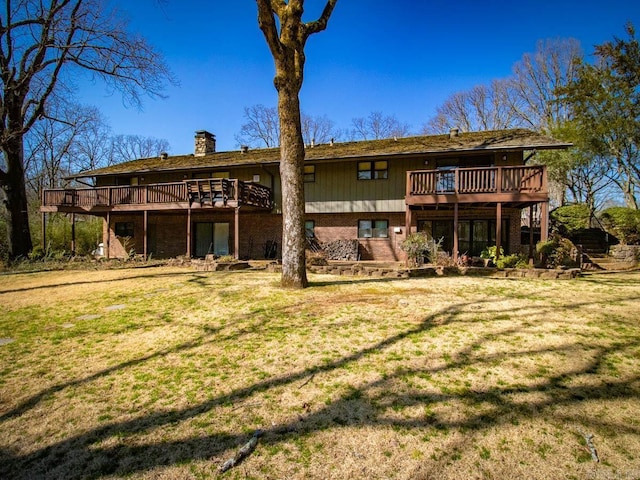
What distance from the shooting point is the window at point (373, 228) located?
17.4 meters

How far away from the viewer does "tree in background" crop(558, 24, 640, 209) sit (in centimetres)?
1758

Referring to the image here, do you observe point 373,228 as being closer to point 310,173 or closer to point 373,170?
point 373,170

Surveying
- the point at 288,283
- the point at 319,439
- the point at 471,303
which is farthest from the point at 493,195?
the point at 319,439

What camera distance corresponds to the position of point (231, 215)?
19547 mm

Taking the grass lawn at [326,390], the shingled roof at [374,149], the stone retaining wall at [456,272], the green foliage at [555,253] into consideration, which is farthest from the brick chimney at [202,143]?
the green foliage at [555,253]

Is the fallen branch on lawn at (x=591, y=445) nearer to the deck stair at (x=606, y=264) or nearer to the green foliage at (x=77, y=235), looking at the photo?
the deck stair at (x=606, y=264)

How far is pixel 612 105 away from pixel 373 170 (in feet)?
41.6

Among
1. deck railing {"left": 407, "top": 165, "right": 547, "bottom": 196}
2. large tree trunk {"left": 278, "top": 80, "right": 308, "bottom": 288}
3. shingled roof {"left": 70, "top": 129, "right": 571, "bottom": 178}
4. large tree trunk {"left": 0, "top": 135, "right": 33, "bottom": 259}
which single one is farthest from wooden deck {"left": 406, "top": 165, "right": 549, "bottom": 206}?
large tree trunk {"left": 0, "top": 135, "right": 33, "bottom": 259}

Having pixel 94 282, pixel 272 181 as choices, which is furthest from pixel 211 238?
pixel 94 282

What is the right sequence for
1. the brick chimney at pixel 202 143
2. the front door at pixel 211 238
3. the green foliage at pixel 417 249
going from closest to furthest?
1. the green foliage at pixel 417 249
2. the front door at pixel 211 238
3. the brick chimney at pixel 202 143

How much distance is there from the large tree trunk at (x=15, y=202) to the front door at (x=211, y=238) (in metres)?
7.81

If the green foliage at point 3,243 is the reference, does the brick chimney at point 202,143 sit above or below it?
above

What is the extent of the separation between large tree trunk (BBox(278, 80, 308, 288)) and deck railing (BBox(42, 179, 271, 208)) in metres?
8.13

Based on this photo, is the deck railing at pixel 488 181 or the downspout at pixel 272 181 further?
the downspout at pixel 272 181
